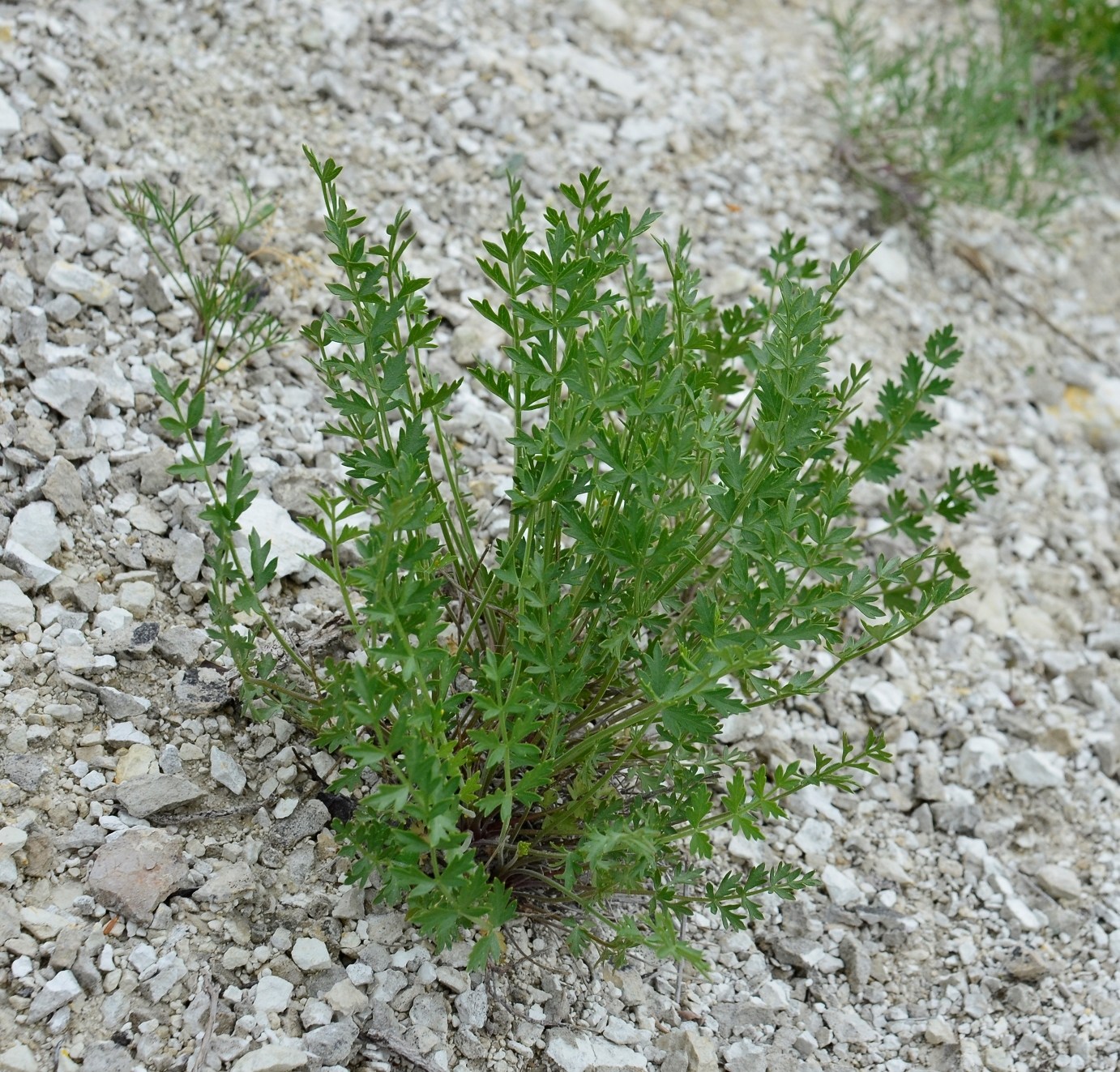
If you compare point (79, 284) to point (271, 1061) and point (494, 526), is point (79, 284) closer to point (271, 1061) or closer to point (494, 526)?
point (494, 526)

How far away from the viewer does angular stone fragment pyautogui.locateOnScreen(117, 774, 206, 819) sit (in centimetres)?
197

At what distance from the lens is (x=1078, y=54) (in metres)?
4.51

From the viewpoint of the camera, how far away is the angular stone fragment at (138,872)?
1.84 m

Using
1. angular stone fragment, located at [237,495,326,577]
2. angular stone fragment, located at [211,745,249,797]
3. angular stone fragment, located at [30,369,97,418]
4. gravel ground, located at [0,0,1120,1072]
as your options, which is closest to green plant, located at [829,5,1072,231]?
gravel ground, located at [0,0,1120,1072]

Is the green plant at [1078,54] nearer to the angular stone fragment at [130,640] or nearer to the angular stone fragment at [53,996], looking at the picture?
the angular stone fragment at [130,640]

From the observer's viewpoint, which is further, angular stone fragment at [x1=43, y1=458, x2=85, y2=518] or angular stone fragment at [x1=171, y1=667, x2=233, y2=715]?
angular stone fragment at [x1=43, y1=458, x2=85, y2=518]

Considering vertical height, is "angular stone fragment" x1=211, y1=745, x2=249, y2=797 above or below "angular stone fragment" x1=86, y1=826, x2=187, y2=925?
above

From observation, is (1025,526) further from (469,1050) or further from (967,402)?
(469,1050)

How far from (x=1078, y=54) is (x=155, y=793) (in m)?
4.25

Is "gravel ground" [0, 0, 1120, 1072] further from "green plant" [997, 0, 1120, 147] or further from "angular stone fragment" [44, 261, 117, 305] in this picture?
"green plant" [997, 0, 1120, 147]

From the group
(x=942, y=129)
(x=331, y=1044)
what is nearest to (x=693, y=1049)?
(x=331, y=1044)

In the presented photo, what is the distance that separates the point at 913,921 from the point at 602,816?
86 centimetres

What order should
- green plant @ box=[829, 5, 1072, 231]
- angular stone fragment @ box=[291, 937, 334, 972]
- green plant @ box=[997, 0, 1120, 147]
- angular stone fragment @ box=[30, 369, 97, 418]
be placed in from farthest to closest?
green plant @ box=[997, 0, 1120, 147], green plant @ box=[829, 5, 1072, 231], angular stone fragment @ box=[30, 369, 97, 418], angular stone fragment @ box=[291, 937, 334, 972]

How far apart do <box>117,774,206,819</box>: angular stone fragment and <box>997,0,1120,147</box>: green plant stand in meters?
3.84
